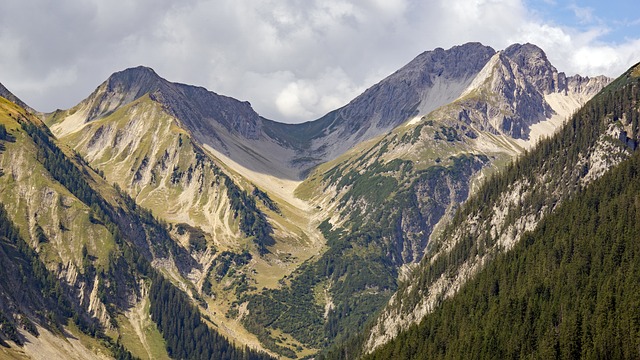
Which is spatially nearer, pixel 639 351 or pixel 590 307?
pixel 639 351

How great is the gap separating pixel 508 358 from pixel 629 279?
36.0 meters

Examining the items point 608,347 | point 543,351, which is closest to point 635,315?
point 608,347

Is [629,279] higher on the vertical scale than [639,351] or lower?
higher

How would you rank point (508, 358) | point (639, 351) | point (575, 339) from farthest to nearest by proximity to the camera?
point (508, 358), point (575, 339), point (639, 351)

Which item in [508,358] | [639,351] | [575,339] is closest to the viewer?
[639,351]

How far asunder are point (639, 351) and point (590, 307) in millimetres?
29146

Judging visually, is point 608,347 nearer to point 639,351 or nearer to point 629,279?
point 639,351

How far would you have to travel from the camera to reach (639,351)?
16888 centimetres

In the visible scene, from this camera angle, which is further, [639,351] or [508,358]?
[508,358]

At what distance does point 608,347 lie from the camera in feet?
576

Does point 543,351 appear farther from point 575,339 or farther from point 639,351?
point 639,351

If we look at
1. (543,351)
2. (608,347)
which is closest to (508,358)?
(543,351)

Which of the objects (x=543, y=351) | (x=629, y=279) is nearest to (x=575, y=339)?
(x=543, y=351)

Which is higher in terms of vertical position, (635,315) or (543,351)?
(635,315)
